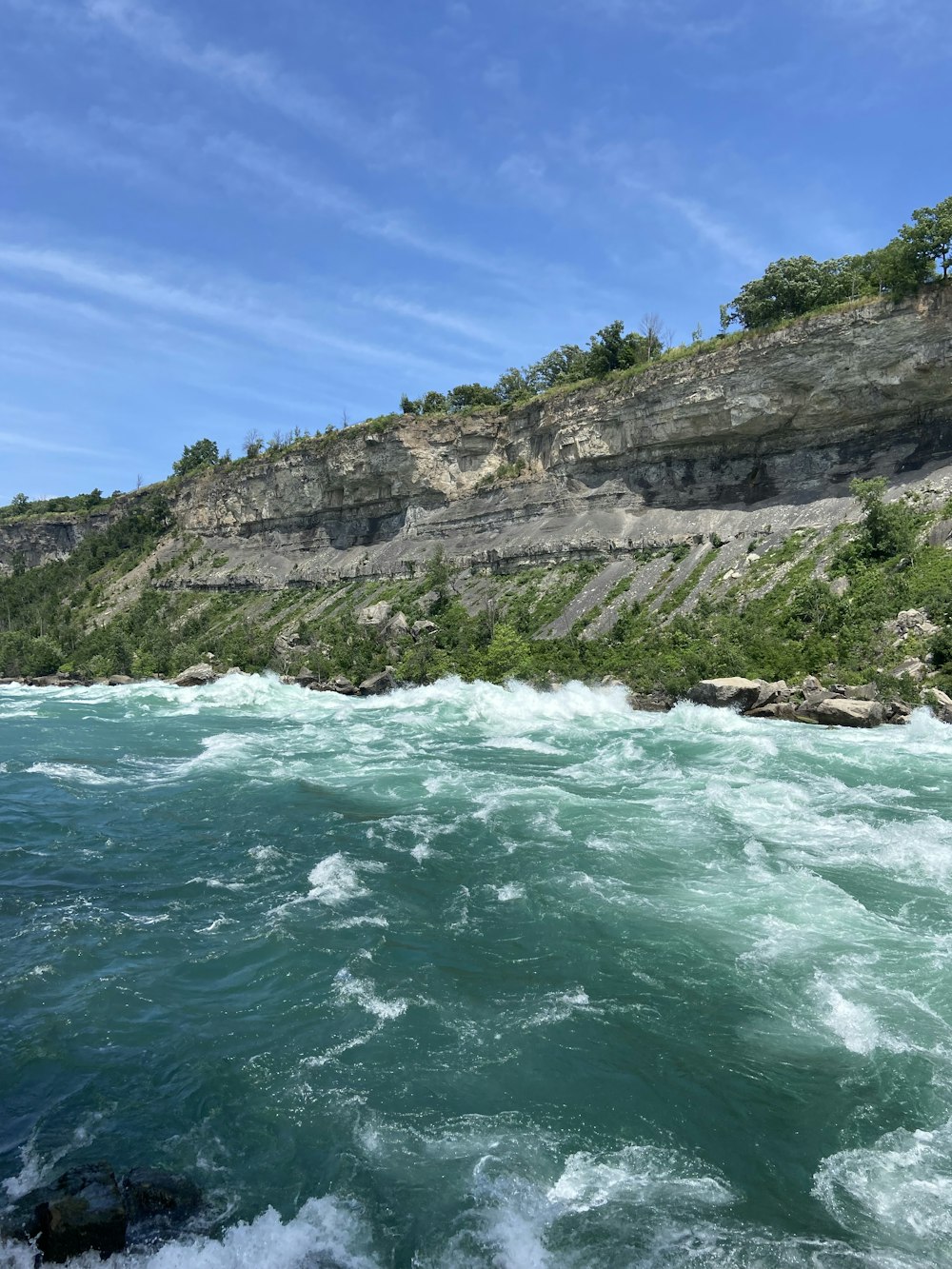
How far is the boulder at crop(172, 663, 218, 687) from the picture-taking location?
49.4 meters

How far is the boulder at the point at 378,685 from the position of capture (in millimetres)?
41125

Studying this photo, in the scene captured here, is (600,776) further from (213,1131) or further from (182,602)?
(182,602)

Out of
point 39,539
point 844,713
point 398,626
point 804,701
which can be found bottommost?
point 844,713

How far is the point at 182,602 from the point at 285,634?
21.8 m

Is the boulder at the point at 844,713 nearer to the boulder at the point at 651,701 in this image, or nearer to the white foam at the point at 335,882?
the boulder at the point at 651,701

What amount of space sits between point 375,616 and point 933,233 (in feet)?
124

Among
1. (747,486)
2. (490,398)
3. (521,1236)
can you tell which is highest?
(490,398)

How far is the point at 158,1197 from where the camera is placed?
226 inches

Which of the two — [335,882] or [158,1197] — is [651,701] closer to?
[335,882]

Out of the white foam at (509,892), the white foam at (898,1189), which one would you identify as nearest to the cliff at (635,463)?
the white foam at (509,892)

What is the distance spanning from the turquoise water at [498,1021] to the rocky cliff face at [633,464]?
1234 inches

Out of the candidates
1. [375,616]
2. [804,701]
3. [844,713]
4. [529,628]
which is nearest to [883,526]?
[804,701]

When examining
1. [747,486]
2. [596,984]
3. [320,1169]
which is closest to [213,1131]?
[320,1169]

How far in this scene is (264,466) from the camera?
7475 centimetres
